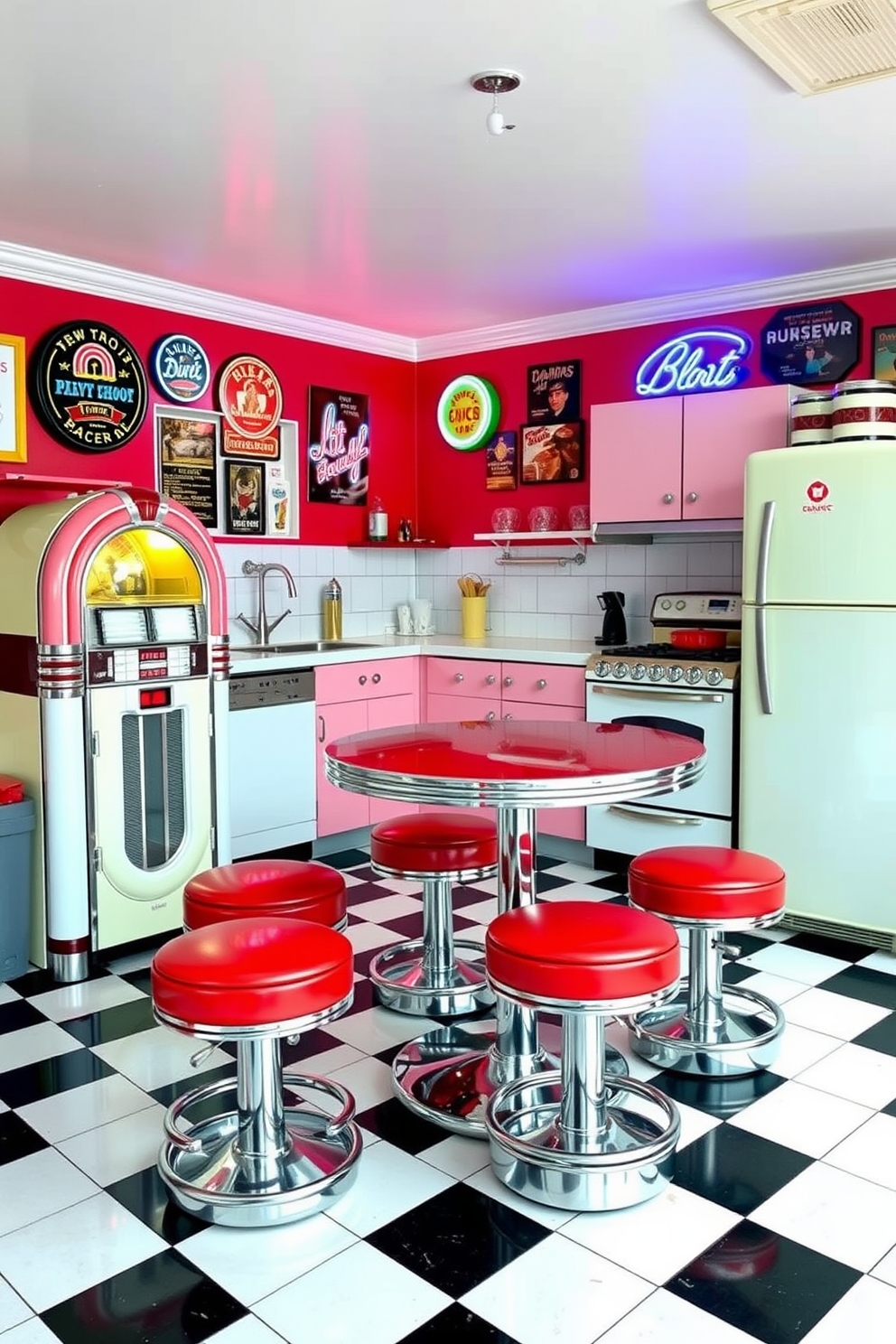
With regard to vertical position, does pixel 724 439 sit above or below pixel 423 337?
below

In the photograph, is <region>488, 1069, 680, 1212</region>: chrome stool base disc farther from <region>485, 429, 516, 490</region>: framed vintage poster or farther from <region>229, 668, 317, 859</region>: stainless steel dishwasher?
<region>485, 429, 516, 490</region>: framed vintage poster

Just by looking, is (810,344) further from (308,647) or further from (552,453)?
(308,647)

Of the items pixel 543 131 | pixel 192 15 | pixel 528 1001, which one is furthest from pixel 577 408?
pixel 528 1001

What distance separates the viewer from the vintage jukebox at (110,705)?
388 cm

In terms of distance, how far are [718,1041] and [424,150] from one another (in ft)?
9.63

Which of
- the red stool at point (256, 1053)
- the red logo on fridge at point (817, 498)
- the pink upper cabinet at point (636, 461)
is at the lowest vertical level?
the red stool at point (256, 1053)

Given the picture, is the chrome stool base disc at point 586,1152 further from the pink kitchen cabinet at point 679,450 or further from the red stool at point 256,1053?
the pink kitchen cabinet at point 679,450

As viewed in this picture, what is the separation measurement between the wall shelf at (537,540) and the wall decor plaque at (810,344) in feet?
4.00

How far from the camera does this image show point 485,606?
6.42 metres

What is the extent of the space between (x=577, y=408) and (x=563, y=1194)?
Answer: 14.3 feet

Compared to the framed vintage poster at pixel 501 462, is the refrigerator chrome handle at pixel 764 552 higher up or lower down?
lower down

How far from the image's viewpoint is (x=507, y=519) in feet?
20.0

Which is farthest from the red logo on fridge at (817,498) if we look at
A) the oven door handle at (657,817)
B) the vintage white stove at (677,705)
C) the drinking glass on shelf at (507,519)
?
the drinking glass on shelf at (507,519)

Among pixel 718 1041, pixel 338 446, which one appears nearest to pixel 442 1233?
pixel 718 1041
